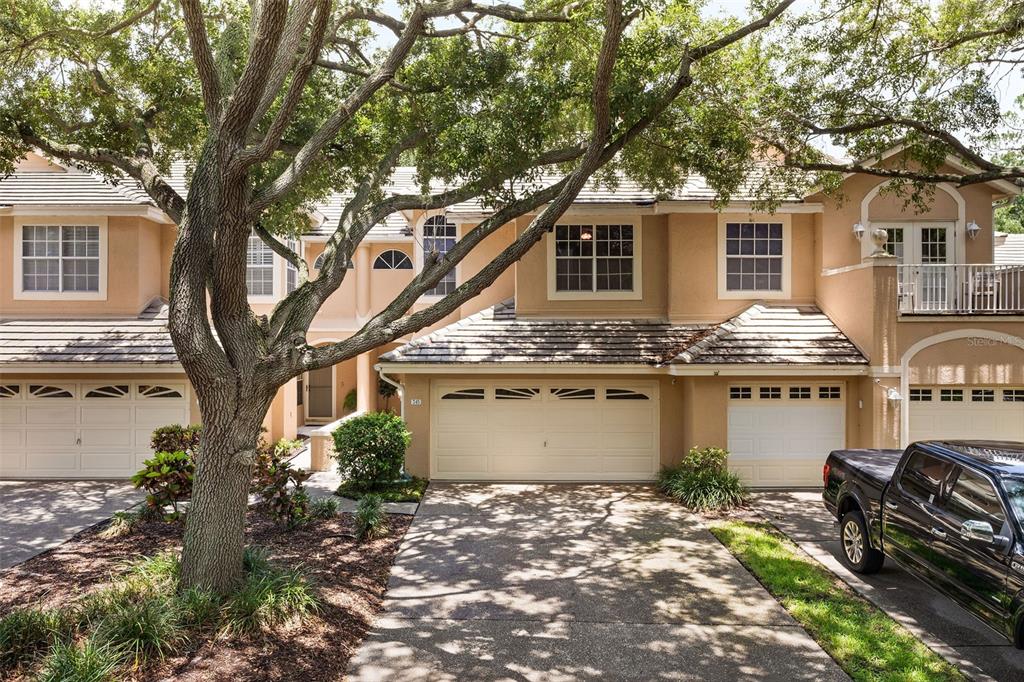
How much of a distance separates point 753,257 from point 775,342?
2.56 meters

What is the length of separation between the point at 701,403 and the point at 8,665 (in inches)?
455

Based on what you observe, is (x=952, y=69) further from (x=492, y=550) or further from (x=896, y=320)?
(x=492, y=550)

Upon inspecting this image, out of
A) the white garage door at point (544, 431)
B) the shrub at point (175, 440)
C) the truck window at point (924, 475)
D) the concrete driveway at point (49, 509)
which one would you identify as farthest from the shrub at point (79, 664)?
the white garage door at point (544, 431)

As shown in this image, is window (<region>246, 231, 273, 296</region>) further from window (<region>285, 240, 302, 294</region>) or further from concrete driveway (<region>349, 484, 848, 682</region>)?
concrete driveway (<region>349, 484, 848, 682</region>)

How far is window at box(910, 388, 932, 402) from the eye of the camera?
13.2 metres

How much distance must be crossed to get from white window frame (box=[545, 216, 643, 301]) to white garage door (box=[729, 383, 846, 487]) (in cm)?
338

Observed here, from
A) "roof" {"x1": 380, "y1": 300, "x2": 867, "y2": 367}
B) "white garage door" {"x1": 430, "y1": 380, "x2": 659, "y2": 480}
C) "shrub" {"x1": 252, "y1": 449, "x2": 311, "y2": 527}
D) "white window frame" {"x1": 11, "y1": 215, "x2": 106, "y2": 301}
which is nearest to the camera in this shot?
"shrub" {"x1": 252, "y1": 449, "x2": 311, "y2": 527}

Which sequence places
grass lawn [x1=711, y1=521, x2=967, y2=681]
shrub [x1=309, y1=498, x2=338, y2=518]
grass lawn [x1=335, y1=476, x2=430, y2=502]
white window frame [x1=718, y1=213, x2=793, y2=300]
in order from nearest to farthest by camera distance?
grass lawn [x1=711, y1=521, x2=967, y2=681] → shrub [x1=309, y1=498, x2=338, y2=518] → grass lawn [x1=335, y1=476, x2=430, y2=502] → white window frame [x1=718, y1=213, x2=793, y2=300]

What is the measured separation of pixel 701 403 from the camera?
13.4 meters

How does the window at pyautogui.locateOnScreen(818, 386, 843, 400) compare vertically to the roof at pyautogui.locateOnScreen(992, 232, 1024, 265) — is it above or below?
below

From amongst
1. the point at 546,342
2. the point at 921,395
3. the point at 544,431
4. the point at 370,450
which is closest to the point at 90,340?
the point at 370,450

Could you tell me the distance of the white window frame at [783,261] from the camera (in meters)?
14.9

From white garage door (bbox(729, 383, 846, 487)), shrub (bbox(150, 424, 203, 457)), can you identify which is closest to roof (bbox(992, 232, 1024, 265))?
white garage door (bbox(729, 383, 846, 487))

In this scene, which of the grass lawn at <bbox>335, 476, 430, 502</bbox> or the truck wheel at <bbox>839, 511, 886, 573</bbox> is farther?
the grass lawn at <bbox>335, 476, 430, 502</bbox>
